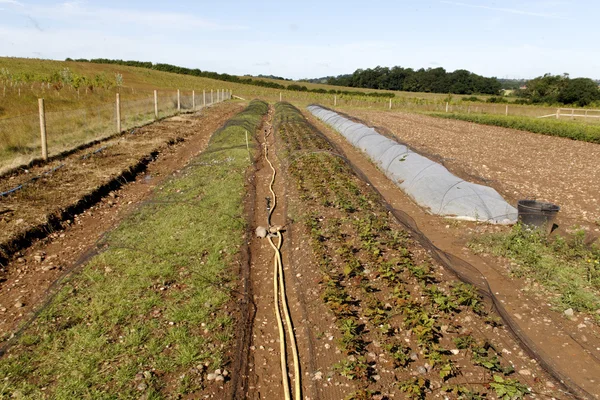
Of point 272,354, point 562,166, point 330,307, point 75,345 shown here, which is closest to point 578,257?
point 330,307

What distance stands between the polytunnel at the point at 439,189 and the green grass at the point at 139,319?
169 inches

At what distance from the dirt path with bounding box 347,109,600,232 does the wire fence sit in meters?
11.4

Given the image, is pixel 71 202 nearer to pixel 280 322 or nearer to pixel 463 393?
pixel 280 322

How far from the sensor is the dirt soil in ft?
17.8

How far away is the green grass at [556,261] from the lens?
221 inches

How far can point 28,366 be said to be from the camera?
3.93m

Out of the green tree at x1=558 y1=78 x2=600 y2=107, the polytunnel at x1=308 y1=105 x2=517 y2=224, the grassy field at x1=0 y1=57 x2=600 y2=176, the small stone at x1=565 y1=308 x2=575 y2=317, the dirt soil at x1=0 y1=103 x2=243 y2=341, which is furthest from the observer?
the green tree at x1=558 y1=78 x2=600 y2=107

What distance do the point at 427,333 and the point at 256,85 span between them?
78.3 m

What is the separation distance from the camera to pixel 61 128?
50.2 ft

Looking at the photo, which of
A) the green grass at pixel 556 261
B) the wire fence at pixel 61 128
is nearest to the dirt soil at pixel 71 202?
the wire fence at pixel 61 128

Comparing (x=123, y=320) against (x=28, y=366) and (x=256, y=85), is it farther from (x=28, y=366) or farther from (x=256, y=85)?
(x=256, y=85)

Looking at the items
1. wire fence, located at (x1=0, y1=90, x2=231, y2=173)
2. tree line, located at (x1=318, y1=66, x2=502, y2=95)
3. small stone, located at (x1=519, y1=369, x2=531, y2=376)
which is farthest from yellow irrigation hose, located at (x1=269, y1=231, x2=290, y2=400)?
tree line, located at (x1=318, y1=66, x2=502, y2=95)

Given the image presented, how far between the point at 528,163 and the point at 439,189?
7.56 metres

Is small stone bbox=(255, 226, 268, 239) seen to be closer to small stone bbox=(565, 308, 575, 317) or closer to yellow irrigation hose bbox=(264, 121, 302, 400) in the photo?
yellow irrigation hose bbox=(264, 121, 302, 400)
